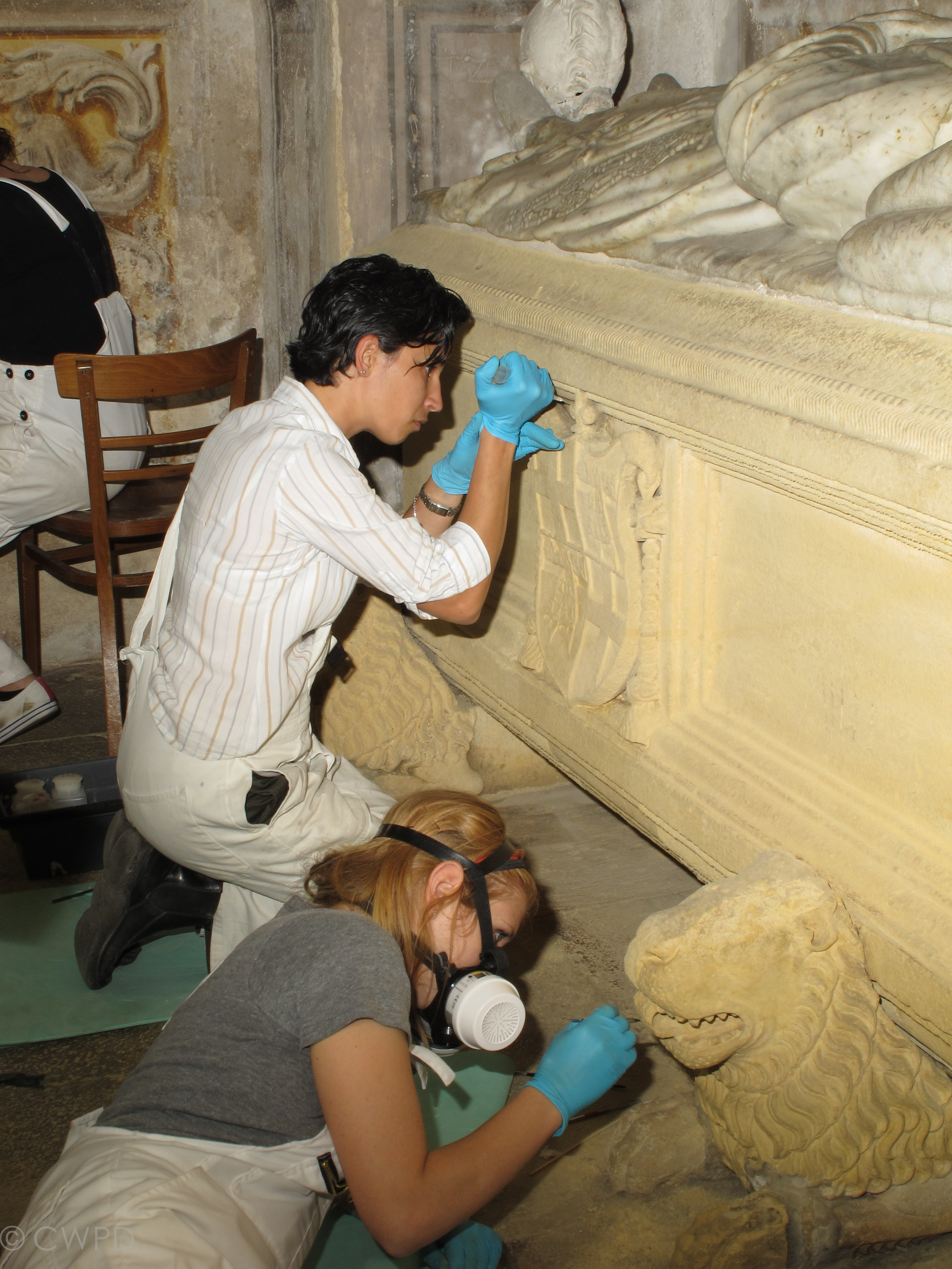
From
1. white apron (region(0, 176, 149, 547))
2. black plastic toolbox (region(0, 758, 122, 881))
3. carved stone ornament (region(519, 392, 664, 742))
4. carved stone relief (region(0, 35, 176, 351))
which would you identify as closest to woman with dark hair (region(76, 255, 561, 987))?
carved stone ornament (region(519, 392, 664, 742))

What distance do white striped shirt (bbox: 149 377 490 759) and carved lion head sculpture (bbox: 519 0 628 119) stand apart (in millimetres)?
1397

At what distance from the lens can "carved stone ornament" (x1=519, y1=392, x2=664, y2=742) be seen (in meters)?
1.95

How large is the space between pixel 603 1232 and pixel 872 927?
63 centimetres

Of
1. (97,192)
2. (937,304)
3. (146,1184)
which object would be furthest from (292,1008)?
(97,192)

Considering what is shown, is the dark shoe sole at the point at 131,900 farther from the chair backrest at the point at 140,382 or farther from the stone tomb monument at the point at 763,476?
the chair backrest at the point at 140,382

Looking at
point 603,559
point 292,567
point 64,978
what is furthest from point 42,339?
point 603,559

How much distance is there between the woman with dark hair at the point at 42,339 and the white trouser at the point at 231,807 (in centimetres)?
104

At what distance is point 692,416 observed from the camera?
1.74m

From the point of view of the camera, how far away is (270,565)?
1.84m

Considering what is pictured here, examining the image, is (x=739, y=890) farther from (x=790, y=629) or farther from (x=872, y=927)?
(x=790, y=629)

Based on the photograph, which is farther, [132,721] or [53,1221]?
[132,721]

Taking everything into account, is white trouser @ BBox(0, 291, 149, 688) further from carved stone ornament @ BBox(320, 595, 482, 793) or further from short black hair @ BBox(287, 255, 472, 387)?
short black hair @ BBox(287, 255, 472, 387)
